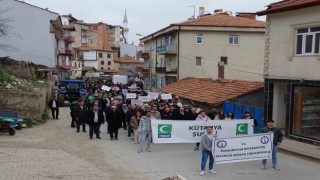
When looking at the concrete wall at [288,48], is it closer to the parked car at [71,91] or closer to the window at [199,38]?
the parked car at [71,91]

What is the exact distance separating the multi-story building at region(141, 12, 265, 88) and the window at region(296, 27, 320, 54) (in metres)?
25.2

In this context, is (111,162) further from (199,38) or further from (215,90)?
(199,38)

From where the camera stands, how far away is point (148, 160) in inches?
552

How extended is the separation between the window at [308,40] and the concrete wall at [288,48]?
0.75 ft

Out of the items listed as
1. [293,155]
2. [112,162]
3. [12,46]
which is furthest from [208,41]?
[112,162]

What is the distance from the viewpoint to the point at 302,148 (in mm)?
16938

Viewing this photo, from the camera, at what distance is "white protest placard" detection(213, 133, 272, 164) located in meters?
12.3

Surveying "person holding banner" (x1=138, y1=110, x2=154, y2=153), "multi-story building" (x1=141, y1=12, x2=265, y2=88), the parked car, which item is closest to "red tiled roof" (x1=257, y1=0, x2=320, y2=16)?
"person holding banner" (x1=138, y1=110, x2=154, y2=153)

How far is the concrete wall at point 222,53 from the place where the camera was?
44.3 meters

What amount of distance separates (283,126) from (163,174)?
11.0 m

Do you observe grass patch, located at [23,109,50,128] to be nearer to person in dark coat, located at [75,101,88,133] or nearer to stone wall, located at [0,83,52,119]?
stone wall, located at [0,83,52,119]

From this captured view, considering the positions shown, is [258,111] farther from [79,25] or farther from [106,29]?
[106,29]

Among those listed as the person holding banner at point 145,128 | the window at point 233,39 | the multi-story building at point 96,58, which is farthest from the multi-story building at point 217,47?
the multi-story building at point 96,58

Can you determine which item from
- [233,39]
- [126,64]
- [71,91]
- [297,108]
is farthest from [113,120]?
[126,64]
